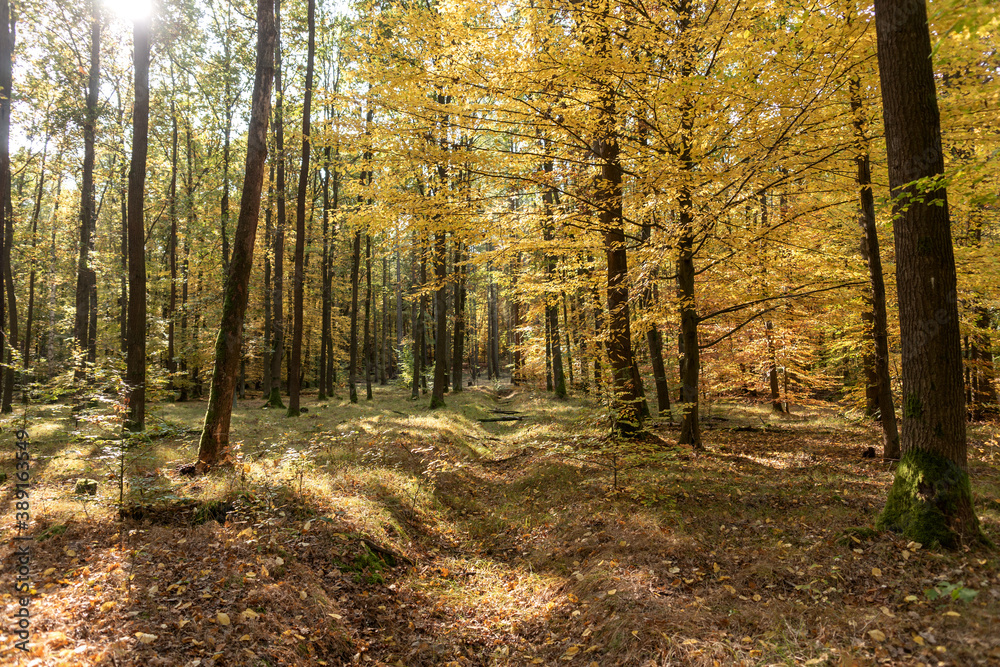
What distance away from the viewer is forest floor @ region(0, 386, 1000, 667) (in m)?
3.39

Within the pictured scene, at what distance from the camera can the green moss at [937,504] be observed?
428cm

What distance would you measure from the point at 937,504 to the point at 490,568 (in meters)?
4.48

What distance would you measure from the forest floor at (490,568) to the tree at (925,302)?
1.34 ft

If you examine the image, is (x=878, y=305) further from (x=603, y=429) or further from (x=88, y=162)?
(x=88, y=162)

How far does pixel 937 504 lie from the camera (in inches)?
171

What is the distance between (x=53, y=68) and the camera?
45.2 ft

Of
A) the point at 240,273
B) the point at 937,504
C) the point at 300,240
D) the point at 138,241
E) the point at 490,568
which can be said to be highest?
the point at 300,240

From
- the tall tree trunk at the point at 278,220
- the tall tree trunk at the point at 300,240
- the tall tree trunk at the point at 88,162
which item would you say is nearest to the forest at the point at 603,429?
the tall tree trunk at the point at 88,162

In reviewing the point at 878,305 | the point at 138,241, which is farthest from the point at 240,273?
the point at 878,305

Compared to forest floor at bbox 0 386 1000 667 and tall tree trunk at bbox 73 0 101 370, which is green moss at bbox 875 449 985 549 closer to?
forest floor at bbox 0 386 1000 667

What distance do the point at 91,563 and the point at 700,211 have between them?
8868mm

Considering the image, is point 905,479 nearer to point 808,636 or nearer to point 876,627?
point 876,627

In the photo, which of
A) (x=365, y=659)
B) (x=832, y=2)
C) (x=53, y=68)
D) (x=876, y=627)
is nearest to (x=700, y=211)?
(x=832, y=2)

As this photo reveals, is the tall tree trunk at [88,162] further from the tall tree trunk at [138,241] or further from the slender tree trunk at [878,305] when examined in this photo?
the slender tree trunk at [878,305]
